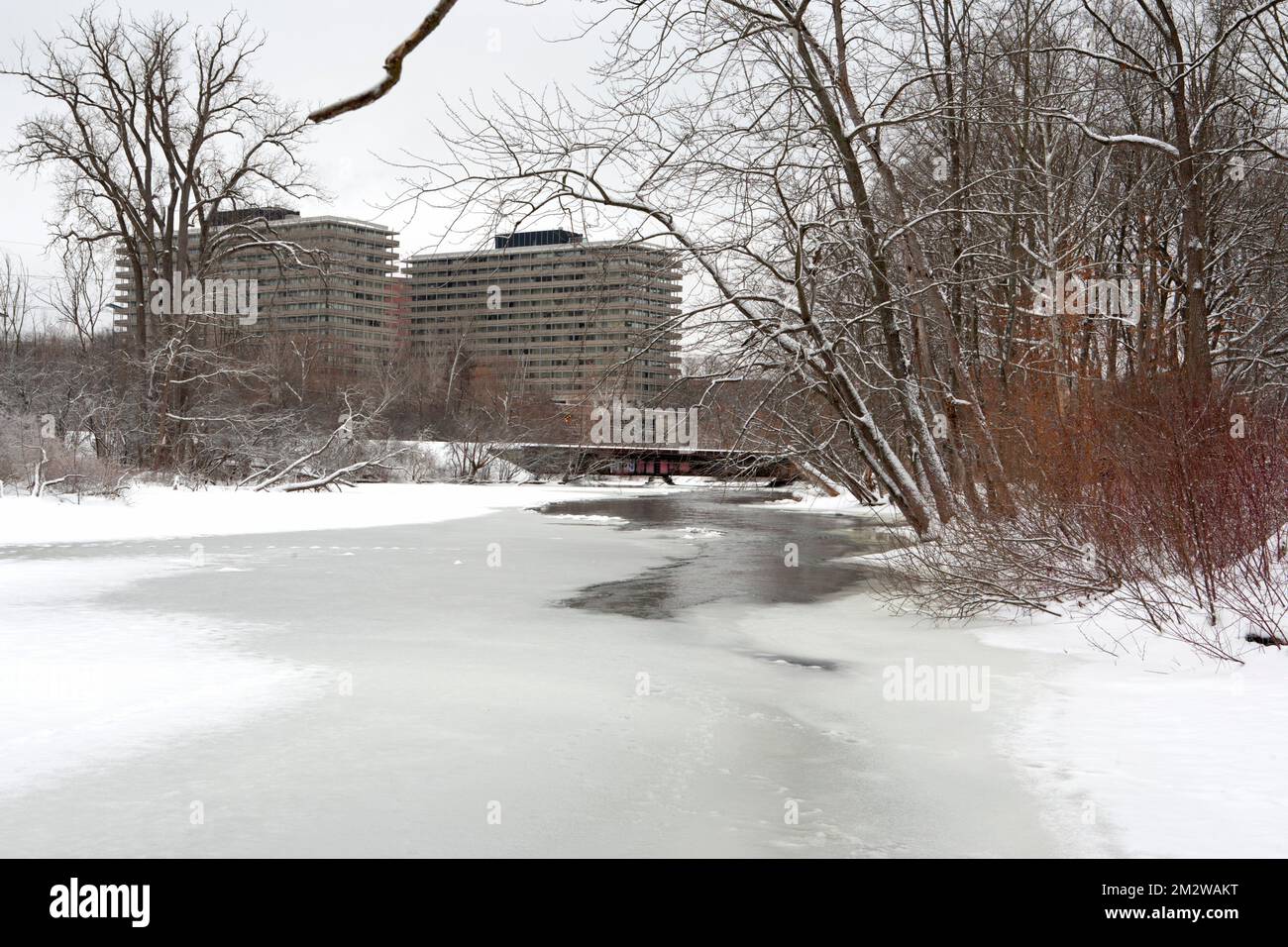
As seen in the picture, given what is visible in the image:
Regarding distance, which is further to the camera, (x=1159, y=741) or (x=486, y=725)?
(x=486, y=725)

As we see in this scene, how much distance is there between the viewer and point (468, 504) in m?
34.8

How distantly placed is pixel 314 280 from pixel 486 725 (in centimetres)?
3494

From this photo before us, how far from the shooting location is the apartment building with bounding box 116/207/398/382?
35781mm

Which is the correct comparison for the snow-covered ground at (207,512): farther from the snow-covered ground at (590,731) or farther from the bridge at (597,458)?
the bridge at (597,458)

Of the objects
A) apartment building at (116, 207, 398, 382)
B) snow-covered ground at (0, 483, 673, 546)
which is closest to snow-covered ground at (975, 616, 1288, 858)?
apartment building at (116, 207, 398, 382)

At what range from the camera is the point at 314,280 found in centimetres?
3941

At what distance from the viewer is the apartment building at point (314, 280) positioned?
35781mm

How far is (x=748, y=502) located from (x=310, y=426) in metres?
17.3

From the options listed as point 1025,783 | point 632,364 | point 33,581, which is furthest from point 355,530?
point 1025,783

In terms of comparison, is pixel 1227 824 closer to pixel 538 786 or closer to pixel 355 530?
pixel 538 786

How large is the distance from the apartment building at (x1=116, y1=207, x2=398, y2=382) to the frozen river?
12.8 feet
